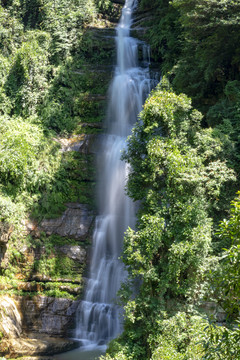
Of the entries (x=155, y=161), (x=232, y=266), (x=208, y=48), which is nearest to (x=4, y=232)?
(x=155, y=161)

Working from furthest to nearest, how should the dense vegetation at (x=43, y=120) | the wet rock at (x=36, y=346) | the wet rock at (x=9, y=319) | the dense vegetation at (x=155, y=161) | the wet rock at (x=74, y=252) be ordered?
the wet rock at (x=74, y=252), the dense vegetation at (x=43, y=120), the wet rock at (x=9, y=319), the wet rock at (x=36, y=346), the dense vegetation at (x=155, y=161)

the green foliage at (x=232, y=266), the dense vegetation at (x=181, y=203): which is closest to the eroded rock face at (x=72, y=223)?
the dense vegetation at (x=181, y=203)

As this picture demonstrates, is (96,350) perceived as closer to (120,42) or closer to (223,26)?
(223,26)

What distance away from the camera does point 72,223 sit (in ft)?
49.6

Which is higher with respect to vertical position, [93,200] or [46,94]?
[46,94]

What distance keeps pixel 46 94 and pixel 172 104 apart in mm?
9581

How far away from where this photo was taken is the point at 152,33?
20.3 meters

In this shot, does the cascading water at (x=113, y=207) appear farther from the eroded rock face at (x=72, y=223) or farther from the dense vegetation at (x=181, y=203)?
the dense vegetation at (x=181, y=203)

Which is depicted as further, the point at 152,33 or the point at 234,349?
the point at 152,33

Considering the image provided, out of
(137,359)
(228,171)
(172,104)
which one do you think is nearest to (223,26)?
(172,104)

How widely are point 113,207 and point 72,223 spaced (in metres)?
2.02

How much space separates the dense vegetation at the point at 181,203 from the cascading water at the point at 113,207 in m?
2.52

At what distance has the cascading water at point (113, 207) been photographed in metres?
12.7

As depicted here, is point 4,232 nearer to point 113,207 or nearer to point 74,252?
point 74,252
